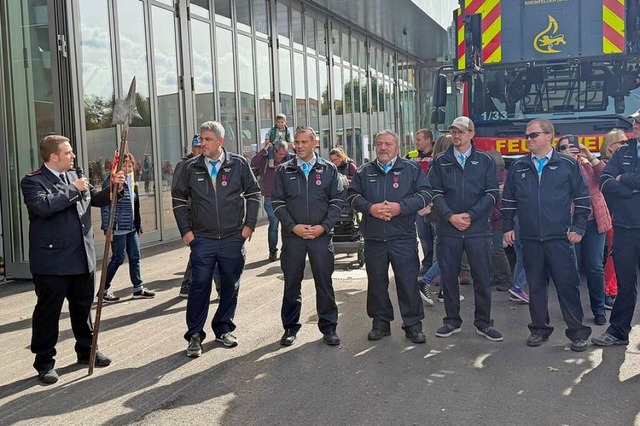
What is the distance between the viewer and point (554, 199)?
6043 millimetres

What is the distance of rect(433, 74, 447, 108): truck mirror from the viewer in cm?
976

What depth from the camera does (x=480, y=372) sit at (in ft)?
17.8

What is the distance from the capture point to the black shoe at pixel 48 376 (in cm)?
541

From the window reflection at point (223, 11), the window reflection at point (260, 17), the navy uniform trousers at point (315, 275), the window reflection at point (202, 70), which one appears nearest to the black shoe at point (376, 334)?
the navy uniform trousers at point (315, 275)

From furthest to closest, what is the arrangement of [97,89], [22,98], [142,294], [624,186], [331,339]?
[97,89], [22,98], [142,294], [331,339], [624,186]

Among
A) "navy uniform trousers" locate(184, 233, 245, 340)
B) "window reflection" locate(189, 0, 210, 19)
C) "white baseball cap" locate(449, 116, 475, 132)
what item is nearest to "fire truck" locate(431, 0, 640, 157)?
"white baseball cap" locate(449, 116, 475, 132)

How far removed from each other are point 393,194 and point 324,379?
1.77 meters

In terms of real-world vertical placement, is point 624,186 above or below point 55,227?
above

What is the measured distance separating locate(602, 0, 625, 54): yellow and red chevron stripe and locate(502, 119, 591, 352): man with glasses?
3697 millimetres

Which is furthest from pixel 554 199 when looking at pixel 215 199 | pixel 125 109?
pixel 125 109

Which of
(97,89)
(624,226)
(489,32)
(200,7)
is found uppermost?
(200,7)

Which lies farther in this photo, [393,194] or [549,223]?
[393,194]

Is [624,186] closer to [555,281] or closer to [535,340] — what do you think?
[555,281]

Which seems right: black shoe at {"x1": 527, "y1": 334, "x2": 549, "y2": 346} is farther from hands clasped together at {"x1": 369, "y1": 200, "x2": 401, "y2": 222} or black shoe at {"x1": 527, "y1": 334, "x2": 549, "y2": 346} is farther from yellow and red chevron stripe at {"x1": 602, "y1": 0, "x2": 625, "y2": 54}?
yellow and red chevron stripe at {"x1": 602, "y1": 0, "x2": 625, "y2": 54}
